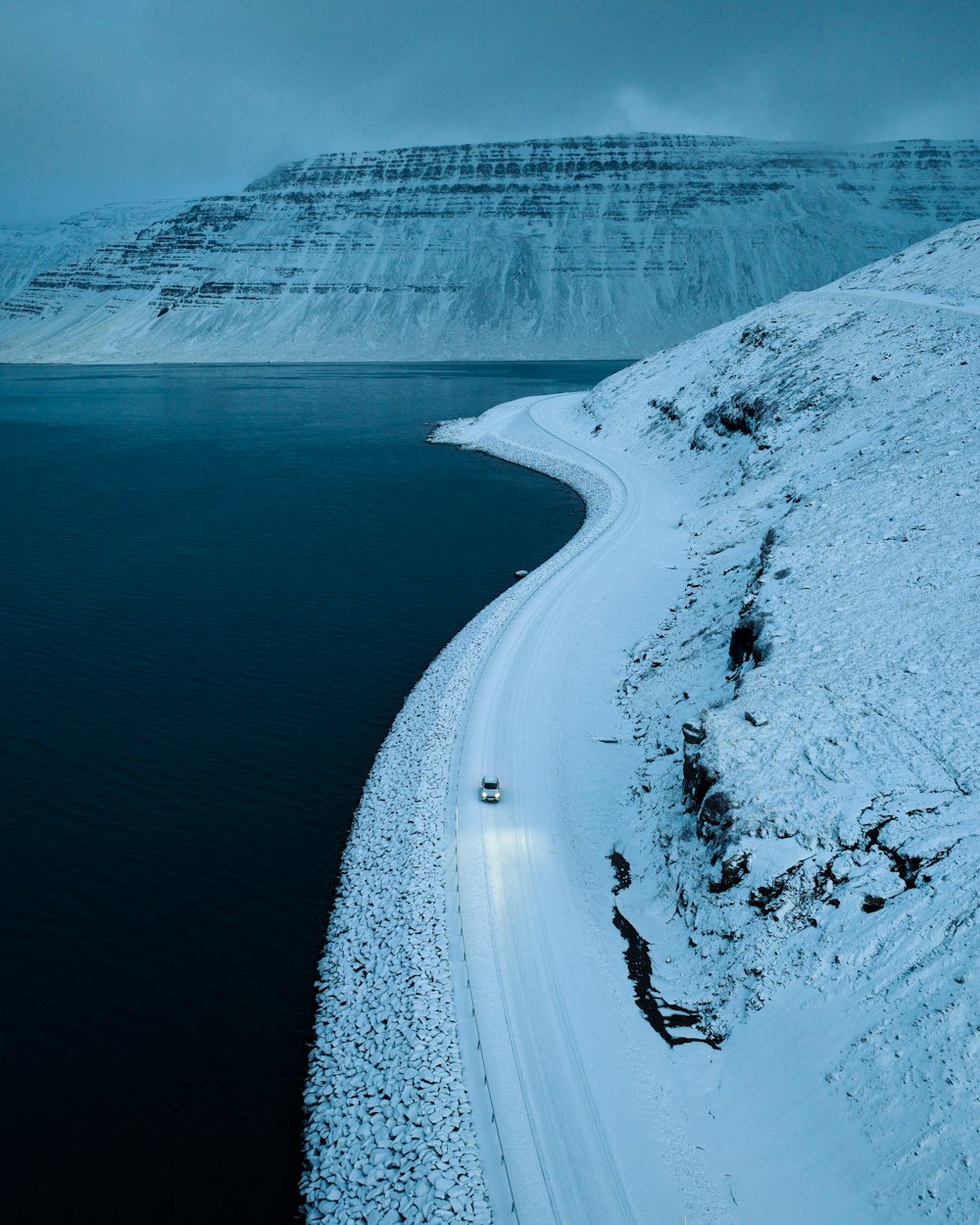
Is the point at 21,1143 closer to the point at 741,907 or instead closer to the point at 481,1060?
the point at 481,1060

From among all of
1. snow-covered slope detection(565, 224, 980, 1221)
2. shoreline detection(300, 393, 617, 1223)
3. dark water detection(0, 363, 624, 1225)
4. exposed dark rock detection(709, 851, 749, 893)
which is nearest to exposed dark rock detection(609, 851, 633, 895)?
snow-covered slope detection(565, 224, 980, 1221)

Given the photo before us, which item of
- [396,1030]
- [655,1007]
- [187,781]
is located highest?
[187,781]

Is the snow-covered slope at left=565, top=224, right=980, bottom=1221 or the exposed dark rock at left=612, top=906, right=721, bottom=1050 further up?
the snow-covered slope at left=565, top=224, right=980, bottom=1221

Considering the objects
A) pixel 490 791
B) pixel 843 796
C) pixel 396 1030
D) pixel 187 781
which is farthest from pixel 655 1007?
pixel 187 781

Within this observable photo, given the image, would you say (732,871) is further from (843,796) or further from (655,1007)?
→ (655,1007)

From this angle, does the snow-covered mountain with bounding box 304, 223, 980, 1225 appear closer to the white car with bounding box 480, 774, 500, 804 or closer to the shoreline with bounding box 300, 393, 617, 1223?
the shoreline with bounding box 300, 393, 617, 1223

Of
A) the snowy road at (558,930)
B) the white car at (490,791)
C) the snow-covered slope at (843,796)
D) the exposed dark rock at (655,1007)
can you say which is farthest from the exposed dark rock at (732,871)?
the white car at (490,791)
